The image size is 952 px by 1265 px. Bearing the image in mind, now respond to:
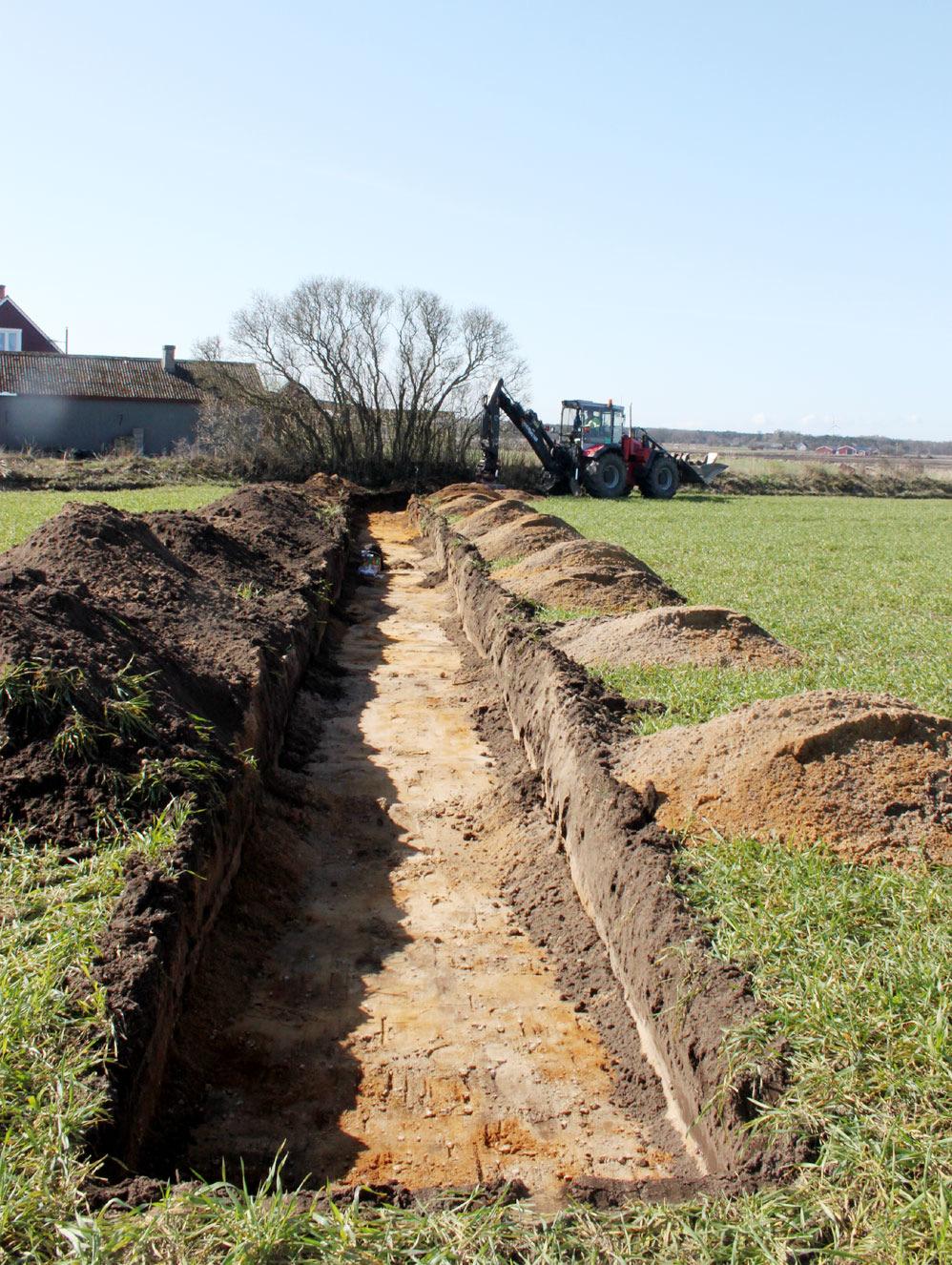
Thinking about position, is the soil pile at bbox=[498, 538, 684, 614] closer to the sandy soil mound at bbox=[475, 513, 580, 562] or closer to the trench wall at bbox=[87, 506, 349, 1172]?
the sandy soil mound at bbox=[475, 513, 580, 562]

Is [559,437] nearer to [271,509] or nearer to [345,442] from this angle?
[345,442]

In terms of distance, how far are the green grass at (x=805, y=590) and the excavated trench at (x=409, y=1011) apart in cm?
147

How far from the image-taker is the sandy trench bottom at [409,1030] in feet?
11.8

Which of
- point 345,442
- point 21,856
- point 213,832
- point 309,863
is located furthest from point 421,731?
point 345,442

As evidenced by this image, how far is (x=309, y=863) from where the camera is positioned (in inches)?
240

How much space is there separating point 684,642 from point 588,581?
370 cm

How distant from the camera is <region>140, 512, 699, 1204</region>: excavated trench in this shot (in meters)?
3.59

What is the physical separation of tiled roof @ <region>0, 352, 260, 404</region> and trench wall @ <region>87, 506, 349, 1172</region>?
38133 millimetres

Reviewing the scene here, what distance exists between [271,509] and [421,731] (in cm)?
917

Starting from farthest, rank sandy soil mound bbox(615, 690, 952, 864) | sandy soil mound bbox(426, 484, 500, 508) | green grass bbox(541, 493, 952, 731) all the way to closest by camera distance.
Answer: sandy soil mound bbox(426, 484, 500, 508)
green grass bbox(541, 493, 952, 731)
sandy soil mound bbox(615, 690, 952, 864)

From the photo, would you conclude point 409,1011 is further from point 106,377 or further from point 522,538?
point 106,377

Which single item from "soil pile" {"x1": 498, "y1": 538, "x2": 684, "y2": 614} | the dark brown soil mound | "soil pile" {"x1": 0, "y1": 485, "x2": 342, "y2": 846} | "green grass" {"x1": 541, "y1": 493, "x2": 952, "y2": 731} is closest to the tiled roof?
"green grass" {"x1": 541, "y1": 493, "x2": 952, "y2": 731}

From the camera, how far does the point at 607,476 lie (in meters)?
35.0

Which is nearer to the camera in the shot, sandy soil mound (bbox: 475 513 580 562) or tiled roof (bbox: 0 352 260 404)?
sandy soil mound (bbox: 475 513 580 562)
